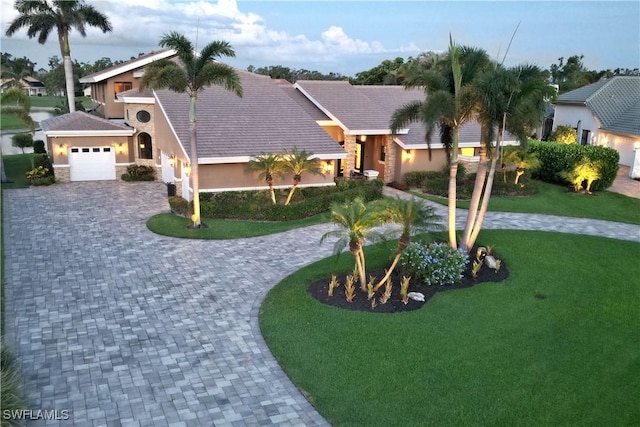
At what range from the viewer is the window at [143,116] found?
29.5 m

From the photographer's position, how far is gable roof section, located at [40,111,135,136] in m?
27.9

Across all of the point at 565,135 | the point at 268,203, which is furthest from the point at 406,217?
the point at 565,135

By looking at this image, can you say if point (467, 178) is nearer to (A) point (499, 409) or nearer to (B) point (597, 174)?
(B) point (597, 174)

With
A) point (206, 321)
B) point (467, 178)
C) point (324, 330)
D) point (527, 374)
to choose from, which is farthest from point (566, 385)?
point (467, 178)

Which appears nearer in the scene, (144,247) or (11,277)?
(11,277)

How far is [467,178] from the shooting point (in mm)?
27422

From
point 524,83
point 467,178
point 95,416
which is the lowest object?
point 95,416

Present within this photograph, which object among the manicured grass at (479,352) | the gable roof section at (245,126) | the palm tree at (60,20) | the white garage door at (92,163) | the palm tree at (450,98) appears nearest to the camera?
the manicured grass at (479,352)

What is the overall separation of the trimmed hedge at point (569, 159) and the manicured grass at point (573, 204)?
99 cm

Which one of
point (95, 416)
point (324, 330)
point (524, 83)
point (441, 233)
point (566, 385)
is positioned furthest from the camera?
point (441, 233)

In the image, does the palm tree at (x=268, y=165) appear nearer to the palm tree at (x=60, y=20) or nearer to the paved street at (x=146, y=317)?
the paved street at (x=146, y=317)

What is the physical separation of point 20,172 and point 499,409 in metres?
30.5

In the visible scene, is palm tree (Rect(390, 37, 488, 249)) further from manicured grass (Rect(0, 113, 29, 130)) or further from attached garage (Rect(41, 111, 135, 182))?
manicured grass (Rect(0, 113, 29, 130))

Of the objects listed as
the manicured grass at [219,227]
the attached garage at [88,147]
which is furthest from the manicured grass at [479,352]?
the attached garage at [88,147]
